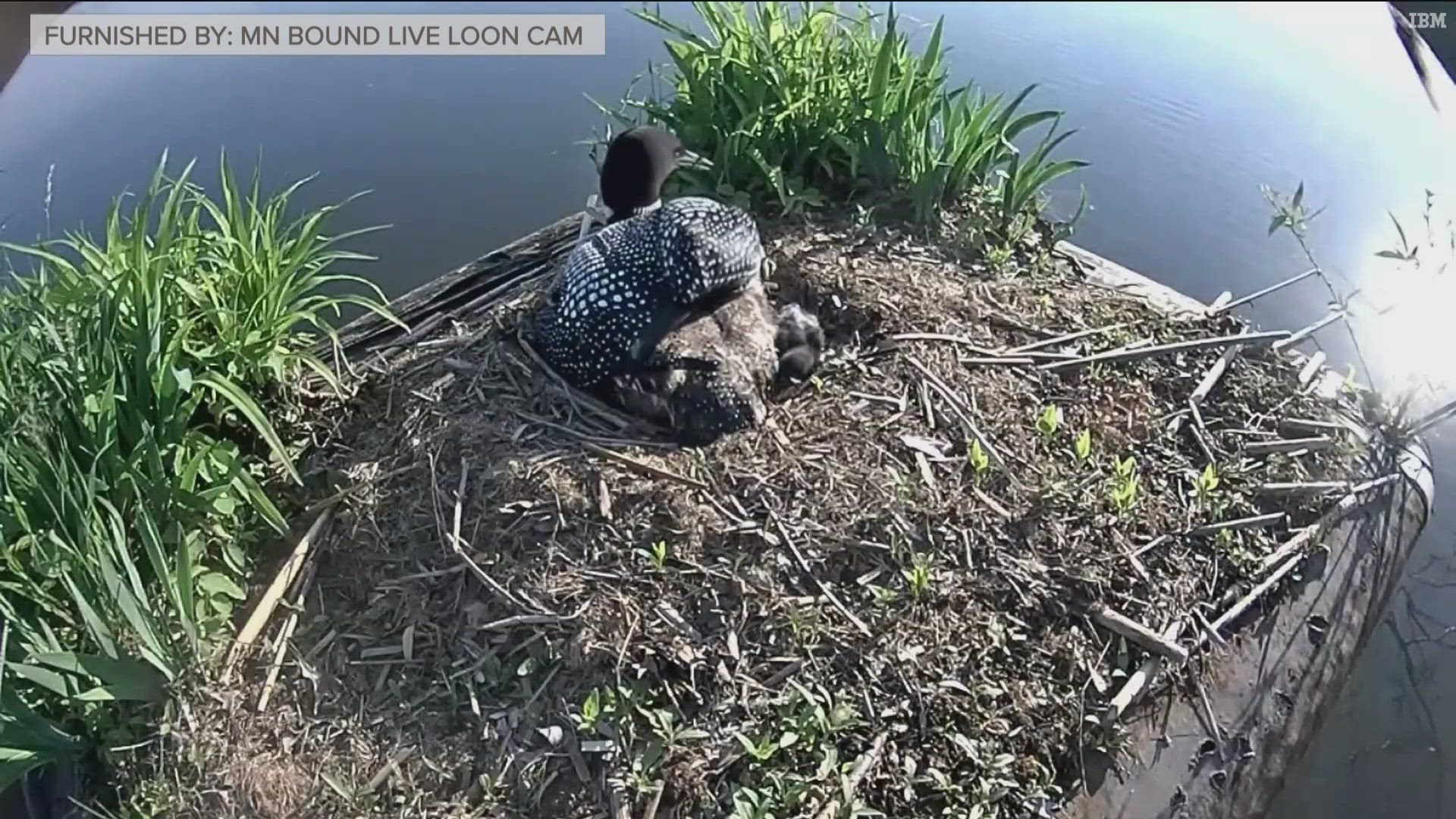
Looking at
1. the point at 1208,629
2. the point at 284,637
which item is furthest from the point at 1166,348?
the point at 284,637

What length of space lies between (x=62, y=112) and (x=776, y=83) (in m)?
1.93

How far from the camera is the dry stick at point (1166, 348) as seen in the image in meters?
2.26

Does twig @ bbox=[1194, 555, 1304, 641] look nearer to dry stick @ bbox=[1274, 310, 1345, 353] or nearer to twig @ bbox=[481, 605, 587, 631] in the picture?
dry stick @ bbox=[1274, 310, 1345, 353]

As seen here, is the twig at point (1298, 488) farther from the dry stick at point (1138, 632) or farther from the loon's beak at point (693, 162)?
the loon's beak at point (693, 162)

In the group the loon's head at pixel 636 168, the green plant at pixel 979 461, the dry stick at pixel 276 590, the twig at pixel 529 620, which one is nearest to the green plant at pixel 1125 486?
the green plant at pixel 979 461

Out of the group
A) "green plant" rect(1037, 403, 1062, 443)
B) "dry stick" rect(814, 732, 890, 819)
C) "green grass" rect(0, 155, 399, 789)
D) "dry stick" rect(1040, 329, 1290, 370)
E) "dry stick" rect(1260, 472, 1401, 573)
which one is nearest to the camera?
"dry stick" rect(814, 732, 890, 819)

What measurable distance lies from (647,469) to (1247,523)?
40.7 inches

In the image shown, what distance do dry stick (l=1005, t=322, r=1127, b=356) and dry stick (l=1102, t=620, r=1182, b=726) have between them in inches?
25.0

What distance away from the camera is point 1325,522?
2047 millimetres

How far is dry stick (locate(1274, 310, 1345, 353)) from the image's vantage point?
7.67ft

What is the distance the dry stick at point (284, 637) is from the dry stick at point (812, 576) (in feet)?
2.63

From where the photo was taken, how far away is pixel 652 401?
85.4 inches

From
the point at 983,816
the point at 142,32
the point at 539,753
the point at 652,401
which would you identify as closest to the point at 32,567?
the point at 539,753

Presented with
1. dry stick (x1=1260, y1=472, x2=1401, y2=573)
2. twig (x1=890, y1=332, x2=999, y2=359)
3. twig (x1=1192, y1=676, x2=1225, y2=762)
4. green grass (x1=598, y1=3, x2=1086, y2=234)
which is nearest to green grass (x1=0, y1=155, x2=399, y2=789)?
green grass (x1=598, y1=3, x2=1086, y2=234)
